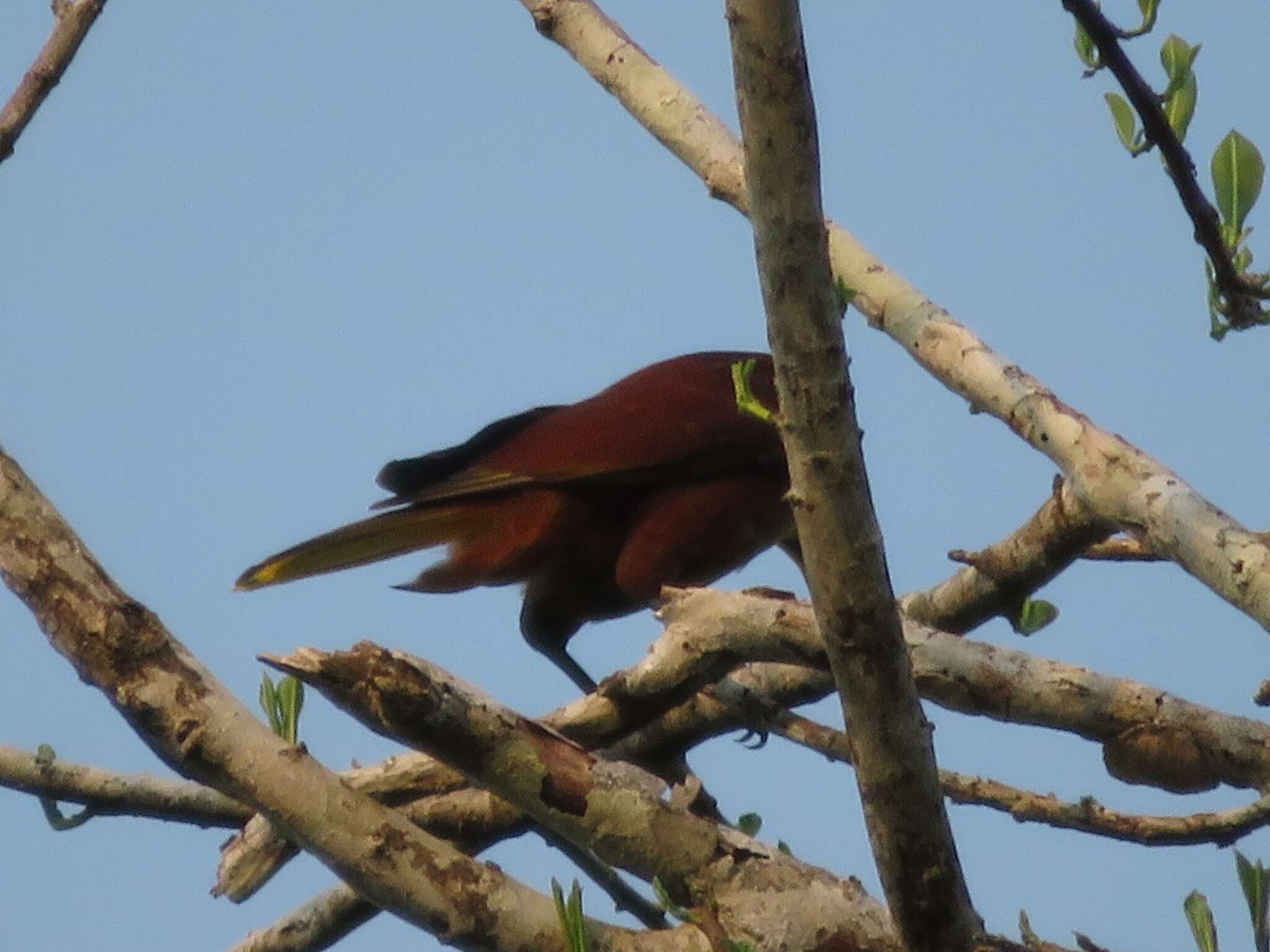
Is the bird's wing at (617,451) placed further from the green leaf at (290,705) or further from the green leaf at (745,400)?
the green leaf at (745,400)

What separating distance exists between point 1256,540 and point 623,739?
1.62 meters

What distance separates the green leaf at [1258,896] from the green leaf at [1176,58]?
44.6 inches

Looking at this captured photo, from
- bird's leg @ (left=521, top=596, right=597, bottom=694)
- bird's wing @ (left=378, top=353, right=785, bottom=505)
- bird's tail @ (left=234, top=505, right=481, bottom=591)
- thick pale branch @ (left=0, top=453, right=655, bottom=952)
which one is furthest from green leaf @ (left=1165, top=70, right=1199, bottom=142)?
bird's leg @ (left=521, top=596, right=597, bottom=694)

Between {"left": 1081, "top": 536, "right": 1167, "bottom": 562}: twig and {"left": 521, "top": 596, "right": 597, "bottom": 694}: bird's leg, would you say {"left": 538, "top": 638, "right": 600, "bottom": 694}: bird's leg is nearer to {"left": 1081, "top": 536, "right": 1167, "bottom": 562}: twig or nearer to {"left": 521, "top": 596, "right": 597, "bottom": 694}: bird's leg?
{"left": 521, "top": 596, "right": 597, "bottom": 694}: bird's leg

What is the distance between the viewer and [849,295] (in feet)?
7.47

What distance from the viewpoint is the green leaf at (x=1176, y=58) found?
102 inches

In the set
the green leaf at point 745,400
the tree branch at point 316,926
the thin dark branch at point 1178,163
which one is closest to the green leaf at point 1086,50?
the thin dark branch at point 1178,163

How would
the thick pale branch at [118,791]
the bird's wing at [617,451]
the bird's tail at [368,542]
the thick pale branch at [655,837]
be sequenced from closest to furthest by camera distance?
the thick pale branch at [655,837], the thick pale branch at [118,791], the bird's tail at [368,542], the bird's wing at [617,451]

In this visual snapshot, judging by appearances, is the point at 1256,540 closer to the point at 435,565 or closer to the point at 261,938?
the point at 261,938

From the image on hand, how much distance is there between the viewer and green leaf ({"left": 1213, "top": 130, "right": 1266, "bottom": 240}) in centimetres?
265

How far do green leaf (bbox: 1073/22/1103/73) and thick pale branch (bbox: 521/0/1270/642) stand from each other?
1.49 feet

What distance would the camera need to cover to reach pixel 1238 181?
8.71 feet

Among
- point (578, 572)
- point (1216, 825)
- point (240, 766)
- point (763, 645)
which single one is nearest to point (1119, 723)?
point (1216, 825)

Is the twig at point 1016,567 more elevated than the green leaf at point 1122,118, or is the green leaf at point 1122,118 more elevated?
the green leaf at point 1122,118
